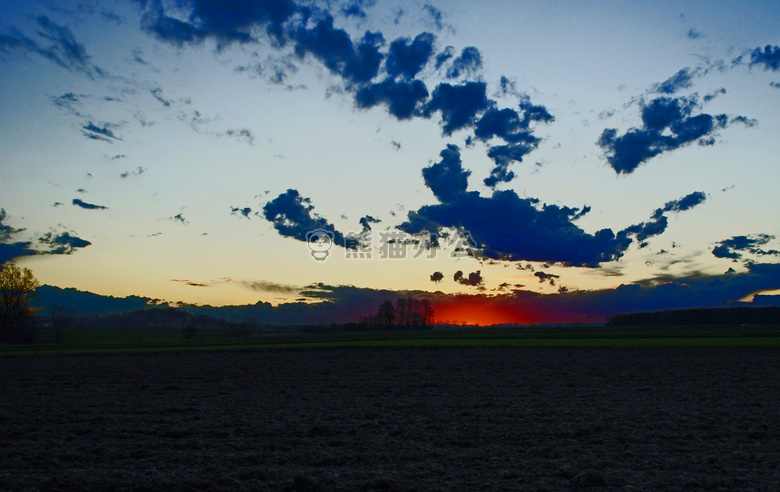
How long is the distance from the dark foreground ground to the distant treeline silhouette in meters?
172

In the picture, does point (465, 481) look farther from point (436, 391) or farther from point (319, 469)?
Result: point (436, 391)

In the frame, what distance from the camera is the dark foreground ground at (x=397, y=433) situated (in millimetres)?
8414

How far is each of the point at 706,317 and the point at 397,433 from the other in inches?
7868

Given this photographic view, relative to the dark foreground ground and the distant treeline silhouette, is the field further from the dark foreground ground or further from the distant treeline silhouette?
the distant treeline silhouette

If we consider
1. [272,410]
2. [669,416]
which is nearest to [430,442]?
[272,410]

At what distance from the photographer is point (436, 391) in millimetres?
19562

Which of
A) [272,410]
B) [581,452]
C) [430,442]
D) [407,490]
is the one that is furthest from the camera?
[272,410]

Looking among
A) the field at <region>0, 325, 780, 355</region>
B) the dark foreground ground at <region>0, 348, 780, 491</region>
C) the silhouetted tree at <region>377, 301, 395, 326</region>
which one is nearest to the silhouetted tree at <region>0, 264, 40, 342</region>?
the field at <region>0, 325, 780, 355</region>

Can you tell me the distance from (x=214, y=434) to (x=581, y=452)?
8.24m

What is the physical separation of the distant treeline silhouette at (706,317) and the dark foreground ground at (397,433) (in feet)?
566

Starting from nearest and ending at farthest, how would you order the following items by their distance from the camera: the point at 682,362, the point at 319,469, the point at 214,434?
1. the point at 319,469
2. the point at 214,434
3. the point at 682,362

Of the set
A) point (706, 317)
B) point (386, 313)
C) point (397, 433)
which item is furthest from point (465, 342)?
point (706, 317)

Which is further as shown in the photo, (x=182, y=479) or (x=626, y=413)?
(x=626, y=413)

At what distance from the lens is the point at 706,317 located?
177 m
